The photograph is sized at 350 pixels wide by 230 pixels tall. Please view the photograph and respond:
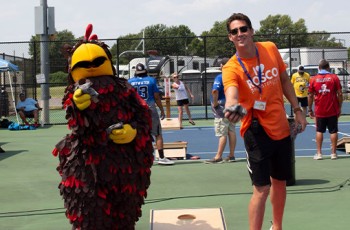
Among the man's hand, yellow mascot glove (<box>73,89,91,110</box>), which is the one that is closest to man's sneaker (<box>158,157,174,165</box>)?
yellow mascot glove (<box>73,89,91,110</box>)

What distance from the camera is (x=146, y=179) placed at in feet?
16.9

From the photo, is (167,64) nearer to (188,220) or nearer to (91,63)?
(188,220)

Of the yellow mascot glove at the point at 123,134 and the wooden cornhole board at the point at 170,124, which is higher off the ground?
the yellow mascot glove at the point at 123,134

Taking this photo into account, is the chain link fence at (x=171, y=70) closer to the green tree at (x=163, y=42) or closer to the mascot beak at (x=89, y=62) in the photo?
the green tree at (x=163, y=42)

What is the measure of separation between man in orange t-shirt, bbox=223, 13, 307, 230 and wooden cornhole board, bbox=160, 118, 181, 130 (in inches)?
487

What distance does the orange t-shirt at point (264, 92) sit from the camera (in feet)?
16.5

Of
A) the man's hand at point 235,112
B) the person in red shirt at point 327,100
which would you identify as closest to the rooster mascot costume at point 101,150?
the man's hand at point 235,112

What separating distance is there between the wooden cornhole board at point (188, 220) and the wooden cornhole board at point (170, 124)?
11658 millimetres

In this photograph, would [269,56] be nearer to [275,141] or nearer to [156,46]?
[275,141]

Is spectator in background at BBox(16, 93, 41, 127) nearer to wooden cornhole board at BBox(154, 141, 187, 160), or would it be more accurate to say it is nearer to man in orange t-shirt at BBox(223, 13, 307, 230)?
wooden cornhole board at BBox(154, 141, 187, 160)

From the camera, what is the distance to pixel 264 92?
5051mm

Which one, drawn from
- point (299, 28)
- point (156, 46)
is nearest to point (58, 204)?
point (156, 46)

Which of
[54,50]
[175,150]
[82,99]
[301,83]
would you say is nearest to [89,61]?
[82,99]

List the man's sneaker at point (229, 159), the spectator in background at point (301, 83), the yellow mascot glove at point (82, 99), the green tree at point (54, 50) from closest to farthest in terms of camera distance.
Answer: the yellow mascot glove at point (82, 99), the man's sneaker at point (229, 159), the spectator in background at point (301, 83), the green tree at point (54, 50)
